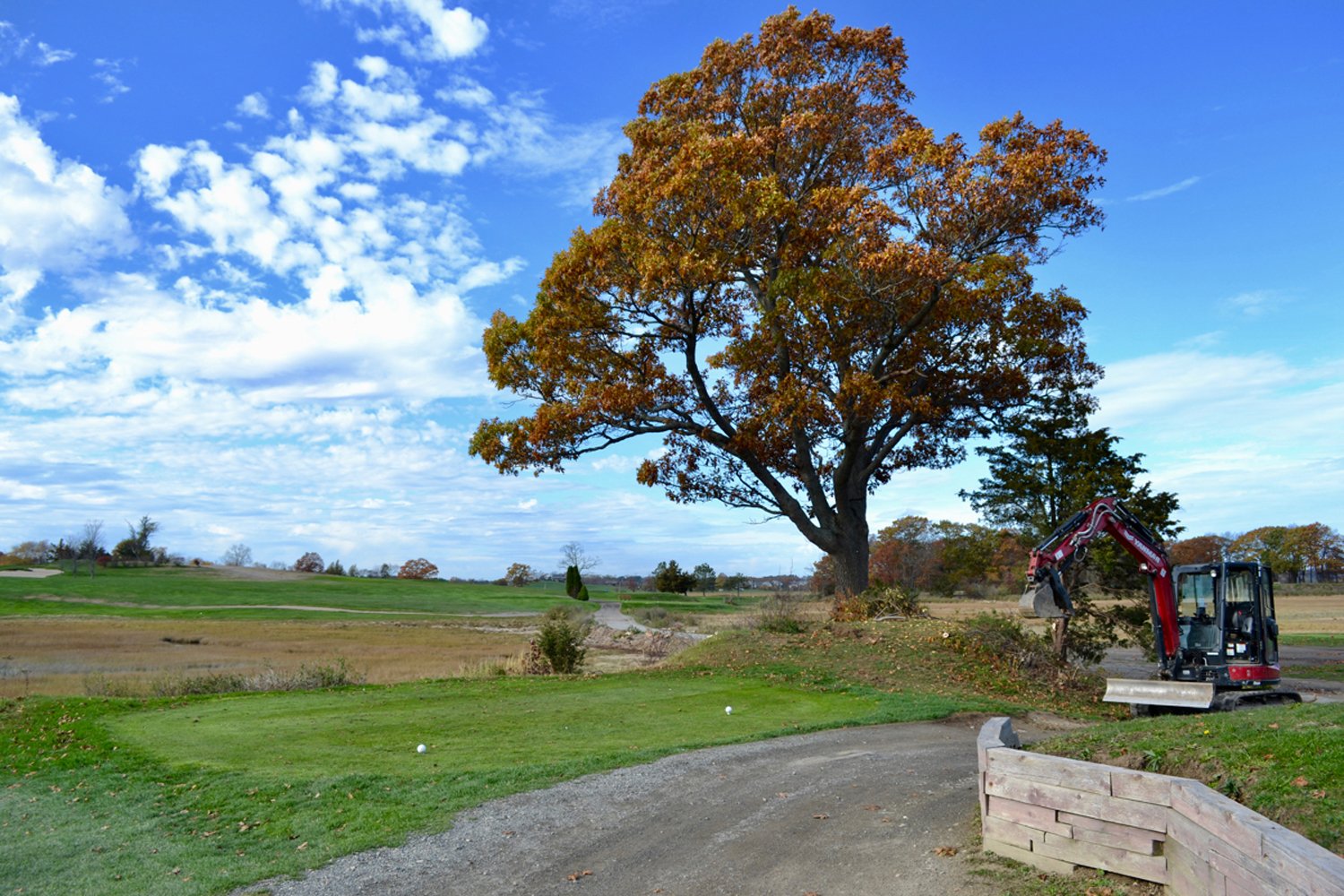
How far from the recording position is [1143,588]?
22750 mm

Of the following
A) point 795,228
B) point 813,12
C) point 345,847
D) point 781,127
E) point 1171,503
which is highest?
point 813,12

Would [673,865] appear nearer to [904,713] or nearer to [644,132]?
[904,713]

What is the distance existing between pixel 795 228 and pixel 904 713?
12.5m

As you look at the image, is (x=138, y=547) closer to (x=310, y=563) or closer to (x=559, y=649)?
(x=310, y=563)

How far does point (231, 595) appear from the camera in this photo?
78375mm

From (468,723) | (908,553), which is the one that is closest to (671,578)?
(908,553)

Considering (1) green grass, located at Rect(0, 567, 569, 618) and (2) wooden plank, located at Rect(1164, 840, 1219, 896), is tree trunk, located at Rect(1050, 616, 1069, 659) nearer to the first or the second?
(2) wooden plank, located at Rect(1164, 840, 1219, 896)

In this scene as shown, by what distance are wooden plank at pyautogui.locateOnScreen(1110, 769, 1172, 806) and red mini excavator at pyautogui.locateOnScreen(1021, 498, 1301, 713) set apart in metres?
6.92

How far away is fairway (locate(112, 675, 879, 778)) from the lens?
474 inches

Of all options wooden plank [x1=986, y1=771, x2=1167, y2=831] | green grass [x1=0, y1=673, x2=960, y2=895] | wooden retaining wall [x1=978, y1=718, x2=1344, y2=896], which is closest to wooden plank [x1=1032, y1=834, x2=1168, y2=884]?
wooden retaining wall [x1=978, y1=718, x2=1344, y2=896]

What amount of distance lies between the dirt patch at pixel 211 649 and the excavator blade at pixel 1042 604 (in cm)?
1480

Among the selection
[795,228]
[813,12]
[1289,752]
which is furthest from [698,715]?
[813,12]

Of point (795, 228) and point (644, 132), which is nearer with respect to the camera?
point (795, 228)

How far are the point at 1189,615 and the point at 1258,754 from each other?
936 centimetres
